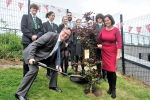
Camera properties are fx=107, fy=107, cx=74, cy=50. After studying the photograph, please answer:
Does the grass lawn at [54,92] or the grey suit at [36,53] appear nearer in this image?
the grey suit at [36,53]

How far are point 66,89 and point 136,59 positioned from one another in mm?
3721

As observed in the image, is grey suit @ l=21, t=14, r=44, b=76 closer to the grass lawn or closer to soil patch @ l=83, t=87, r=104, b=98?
the grass lawn

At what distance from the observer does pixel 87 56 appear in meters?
2.59

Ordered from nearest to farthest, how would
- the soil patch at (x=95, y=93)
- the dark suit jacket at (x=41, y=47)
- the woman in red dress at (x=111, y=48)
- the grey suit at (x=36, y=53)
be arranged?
the grey suit at (x=36, y=53) < the dark suit jacket at (x=41, y=47) < the woman in red dress at (x=111, y=48) < the soil patch at (x=95, y=93)

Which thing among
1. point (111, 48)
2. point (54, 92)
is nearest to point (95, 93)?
point (54, 92)

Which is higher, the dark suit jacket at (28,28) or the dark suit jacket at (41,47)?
the dark suit jacket at (28,28)

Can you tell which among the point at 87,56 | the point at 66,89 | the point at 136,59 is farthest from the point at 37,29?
the point at 136,59

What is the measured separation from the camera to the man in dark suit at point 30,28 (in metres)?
2.82

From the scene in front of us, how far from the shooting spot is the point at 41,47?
7.95ft

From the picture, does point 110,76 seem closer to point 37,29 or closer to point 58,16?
point 37,29

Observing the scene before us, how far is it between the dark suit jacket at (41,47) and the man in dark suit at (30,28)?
53 cm

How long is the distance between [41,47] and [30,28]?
0.88m

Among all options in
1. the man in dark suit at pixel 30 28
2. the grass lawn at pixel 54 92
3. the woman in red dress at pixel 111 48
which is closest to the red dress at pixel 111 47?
the woman in red dress at pixel 111 48

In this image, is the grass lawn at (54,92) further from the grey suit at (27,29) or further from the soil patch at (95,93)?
the grey suit at (27,29)
